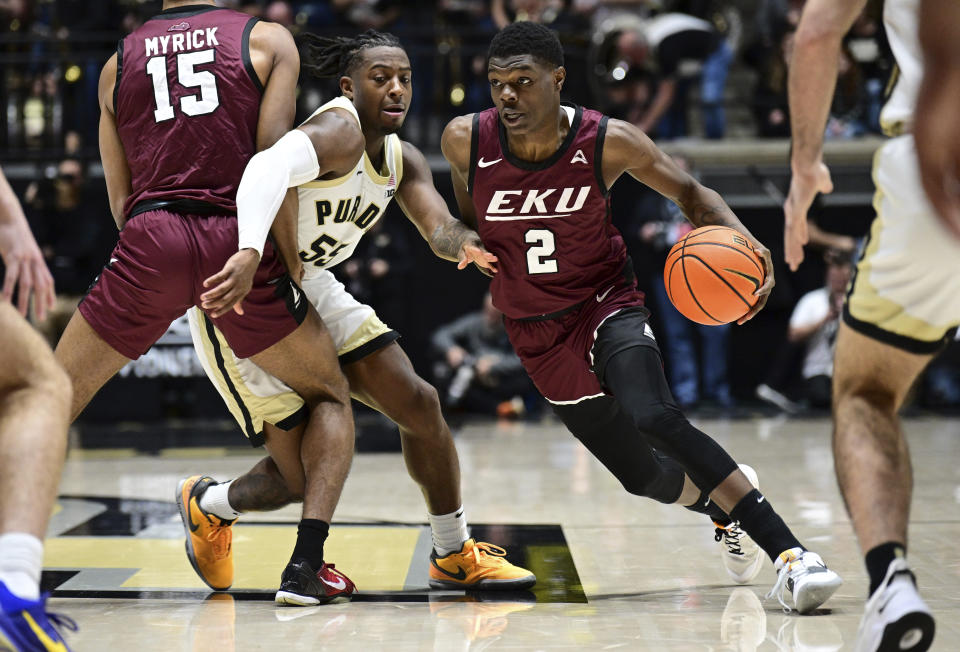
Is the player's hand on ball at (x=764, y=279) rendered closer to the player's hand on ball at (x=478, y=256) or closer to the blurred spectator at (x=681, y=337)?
the player's hand on ball at (x=478, y=256)

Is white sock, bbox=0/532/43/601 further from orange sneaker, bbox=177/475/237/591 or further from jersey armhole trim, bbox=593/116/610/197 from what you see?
jersey armhole trim, bbox=593/116/610/197

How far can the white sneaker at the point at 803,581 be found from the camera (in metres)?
3.34

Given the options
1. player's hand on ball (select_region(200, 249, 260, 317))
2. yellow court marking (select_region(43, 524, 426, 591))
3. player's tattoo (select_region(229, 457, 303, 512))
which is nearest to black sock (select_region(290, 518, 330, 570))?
yellow court marking (select_region(43, 524, 426, 591))

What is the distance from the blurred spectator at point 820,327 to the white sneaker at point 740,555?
6059mm

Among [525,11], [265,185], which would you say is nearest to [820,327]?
[525,11]

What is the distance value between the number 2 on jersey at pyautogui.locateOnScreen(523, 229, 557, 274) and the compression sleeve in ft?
2.83

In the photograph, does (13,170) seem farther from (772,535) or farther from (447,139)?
(772,535)

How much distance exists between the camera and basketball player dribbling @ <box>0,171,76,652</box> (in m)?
2.41

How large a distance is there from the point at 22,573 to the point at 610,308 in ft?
7.17

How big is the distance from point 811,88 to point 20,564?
6.93ft

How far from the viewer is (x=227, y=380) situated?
4059 mm

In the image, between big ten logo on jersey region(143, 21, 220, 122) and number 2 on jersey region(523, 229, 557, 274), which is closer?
big ten logo on jersey region(143, 21, 220, 122)

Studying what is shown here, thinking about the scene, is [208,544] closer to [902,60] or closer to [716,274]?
[716,274]

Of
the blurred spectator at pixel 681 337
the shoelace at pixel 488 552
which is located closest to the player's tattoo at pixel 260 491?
the shoelace at pixel 488 552
